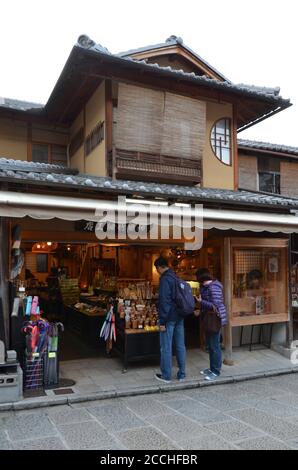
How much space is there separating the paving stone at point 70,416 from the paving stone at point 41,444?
0.62 metres

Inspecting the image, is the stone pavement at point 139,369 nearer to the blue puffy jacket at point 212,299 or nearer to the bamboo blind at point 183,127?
the blue puffy jacket at point 212,299

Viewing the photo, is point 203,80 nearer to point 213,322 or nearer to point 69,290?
point 213,322

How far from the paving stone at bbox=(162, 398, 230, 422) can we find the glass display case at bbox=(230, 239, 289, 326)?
301 cm

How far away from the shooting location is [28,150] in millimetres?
12523

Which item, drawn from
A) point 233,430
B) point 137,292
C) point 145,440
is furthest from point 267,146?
point 145,440

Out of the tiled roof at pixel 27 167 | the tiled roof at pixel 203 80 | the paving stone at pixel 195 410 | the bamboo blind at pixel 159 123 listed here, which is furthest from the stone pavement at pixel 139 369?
the tiled roof at pixel 203 80

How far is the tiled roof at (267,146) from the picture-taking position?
16.1 m

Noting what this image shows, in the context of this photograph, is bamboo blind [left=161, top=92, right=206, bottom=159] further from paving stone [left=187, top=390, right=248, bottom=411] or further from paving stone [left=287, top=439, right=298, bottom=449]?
paving stone [left=287, top=439, right=298, bottom=449]

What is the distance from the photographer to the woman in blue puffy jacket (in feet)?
26.3

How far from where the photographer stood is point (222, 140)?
11.7m

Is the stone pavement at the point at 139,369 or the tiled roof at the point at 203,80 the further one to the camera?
the tiled roof at the point at 203,80

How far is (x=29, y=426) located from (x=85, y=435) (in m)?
0.86
